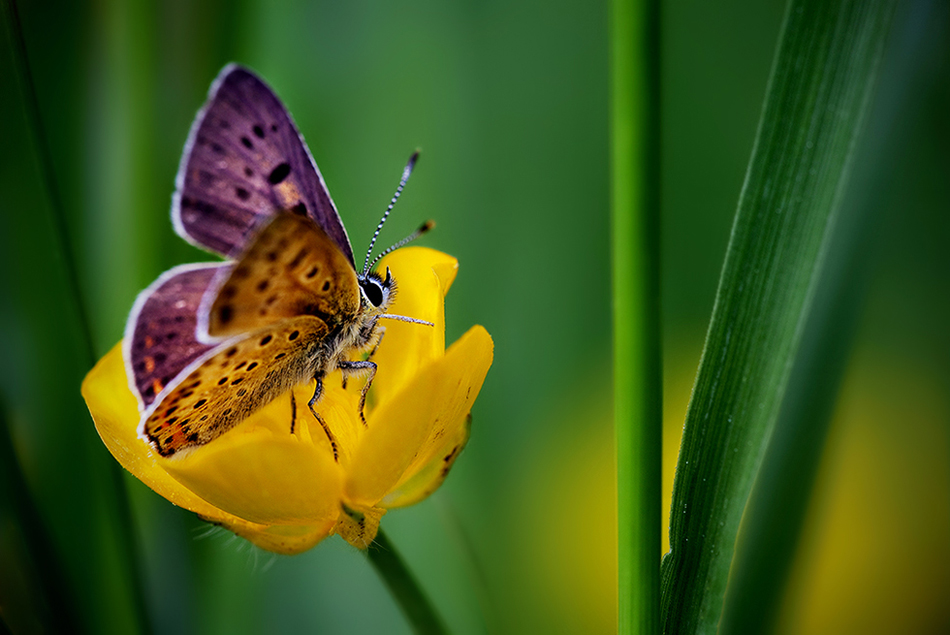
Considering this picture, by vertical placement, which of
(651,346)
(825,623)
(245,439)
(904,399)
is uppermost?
(651,346)

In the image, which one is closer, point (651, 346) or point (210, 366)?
point (651, 346)

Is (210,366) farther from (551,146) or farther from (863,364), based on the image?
(863,364)

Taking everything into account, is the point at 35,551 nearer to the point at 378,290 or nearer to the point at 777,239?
the point at 378,290

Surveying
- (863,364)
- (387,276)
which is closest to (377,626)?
(387,276)

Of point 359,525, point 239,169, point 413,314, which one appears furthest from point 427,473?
point 239,169

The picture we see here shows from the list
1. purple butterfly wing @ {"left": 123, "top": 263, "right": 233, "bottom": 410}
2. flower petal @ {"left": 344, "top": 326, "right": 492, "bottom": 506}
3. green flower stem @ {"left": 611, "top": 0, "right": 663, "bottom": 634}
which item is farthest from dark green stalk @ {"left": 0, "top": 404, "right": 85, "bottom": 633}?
green flower stem @ {"left": 611, "top": 0, "right": 663, "bottom": 634}

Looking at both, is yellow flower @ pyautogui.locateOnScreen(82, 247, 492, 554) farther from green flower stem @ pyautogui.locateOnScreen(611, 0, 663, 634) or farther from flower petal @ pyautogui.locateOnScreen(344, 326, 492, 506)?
green flower stem @ pyautogui.locateOnScreen(611, 0, 663, 634)

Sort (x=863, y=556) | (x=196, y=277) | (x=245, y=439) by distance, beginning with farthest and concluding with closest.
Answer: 1. (x=863, y=556)
2. (x=196, y=277)
3. (x=245, y=439)
